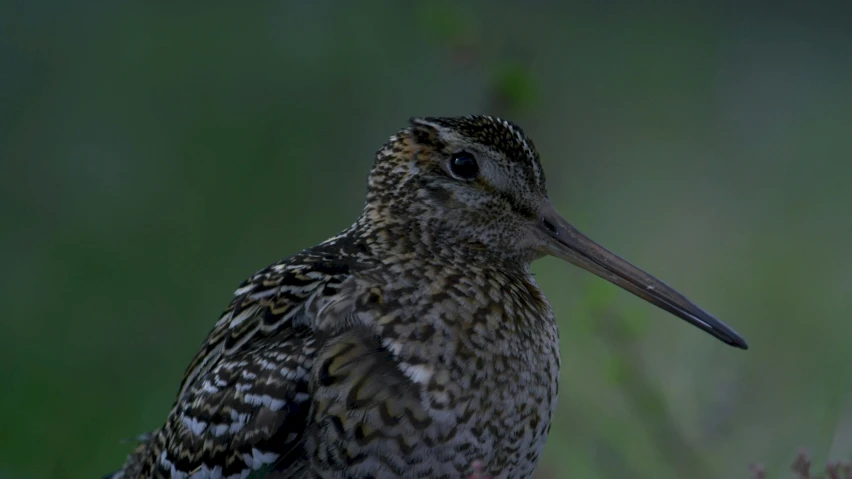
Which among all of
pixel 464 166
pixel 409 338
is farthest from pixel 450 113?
pixel 409 338

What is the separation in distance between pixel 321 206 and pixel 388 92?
956 millimetres

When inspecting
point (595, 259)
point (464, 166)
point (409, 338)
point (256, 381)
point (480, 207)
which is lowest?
point (256, 381)

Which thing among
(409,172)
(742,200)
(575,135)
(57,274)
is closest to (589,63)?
(575,135)

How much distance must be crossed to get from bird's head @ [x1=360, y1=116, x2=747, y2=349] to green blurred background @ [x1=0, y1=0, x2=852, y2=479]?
1.90 ft

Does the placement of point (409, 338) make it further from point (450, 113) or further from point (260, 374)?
point (450, 113)

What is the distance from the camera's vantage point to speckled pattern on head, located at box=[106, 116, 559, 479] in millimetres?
2910

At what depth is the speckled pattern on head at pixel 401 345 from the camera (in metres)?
2.91

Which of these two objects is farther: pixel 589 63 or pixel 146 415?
pixel 589 63

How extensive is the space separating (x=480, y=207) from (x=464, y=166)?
0.39ft

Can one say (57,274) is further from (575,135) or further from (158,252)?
(575,135)

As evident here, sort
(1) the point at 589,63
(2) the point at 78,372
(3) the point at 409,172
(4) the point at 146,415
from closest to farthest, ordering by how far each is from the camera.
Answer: (3) the point at 409,172
(4) the point at 146,415
(2) the point at 78,372
(1) the point at 589,63

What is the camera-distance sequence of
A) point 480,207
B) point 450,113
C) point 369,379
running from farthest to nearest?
point 450,113, point 480,207, point 369,379

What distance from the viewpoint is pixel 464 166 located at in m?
3.36

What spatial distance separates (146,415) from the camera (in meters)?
4.67
